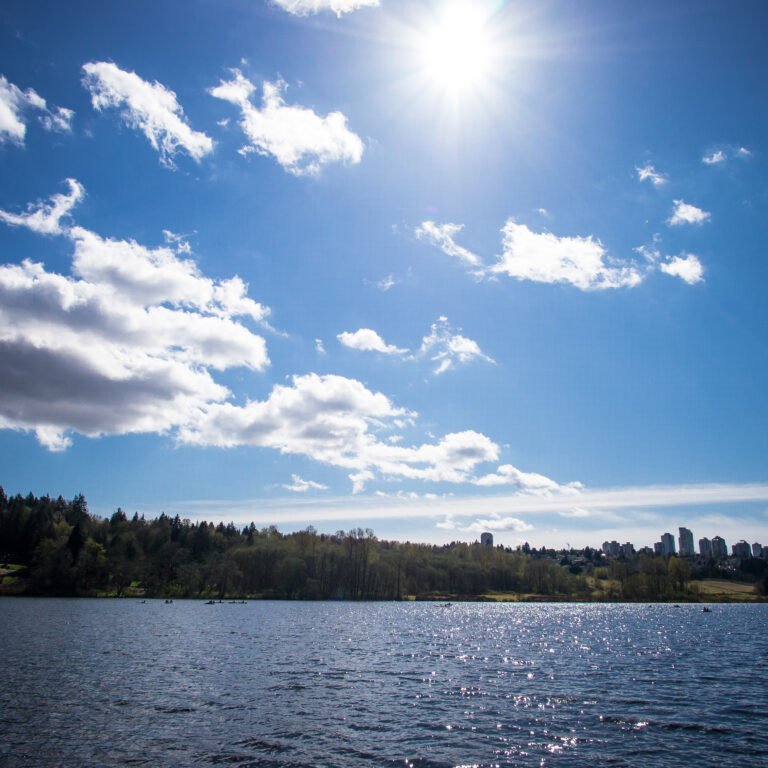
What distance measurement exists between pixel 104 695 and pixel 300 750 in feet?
63.9

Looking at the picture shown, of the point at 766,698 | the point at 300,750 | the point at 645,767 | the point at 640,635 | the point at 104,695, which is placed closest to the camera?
the point at 645,767

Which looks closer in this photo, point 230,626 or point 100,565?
point 230,626

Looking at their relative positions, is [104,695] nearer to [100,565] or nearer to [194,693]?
[194,693]

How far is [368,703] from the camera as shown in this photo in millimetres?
39781

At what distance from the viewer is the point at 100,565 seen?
199750 millimetres

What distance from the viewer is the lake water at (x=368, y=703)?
93.2 feet

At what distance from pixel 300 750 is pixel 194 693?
16.8 meters

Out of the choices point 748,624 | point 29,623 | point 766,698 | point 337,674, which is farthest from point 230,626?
point 748,624

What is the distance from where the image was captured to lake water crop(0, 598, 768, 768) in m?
28.4

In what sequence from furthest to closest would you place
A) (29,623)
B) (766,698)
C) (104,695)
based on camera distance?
(29,623) < (766,698) < (104,695)

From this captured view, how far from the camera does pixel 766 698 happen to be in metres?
44.6

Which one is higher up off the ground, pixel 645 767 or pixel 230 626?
pixel 645 767

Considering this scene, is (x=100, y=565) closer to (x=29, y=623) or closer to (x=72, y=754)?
(x=29, y=623)

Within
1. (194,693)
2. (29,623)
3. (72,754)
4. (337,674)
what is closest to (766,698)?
(337,674)
